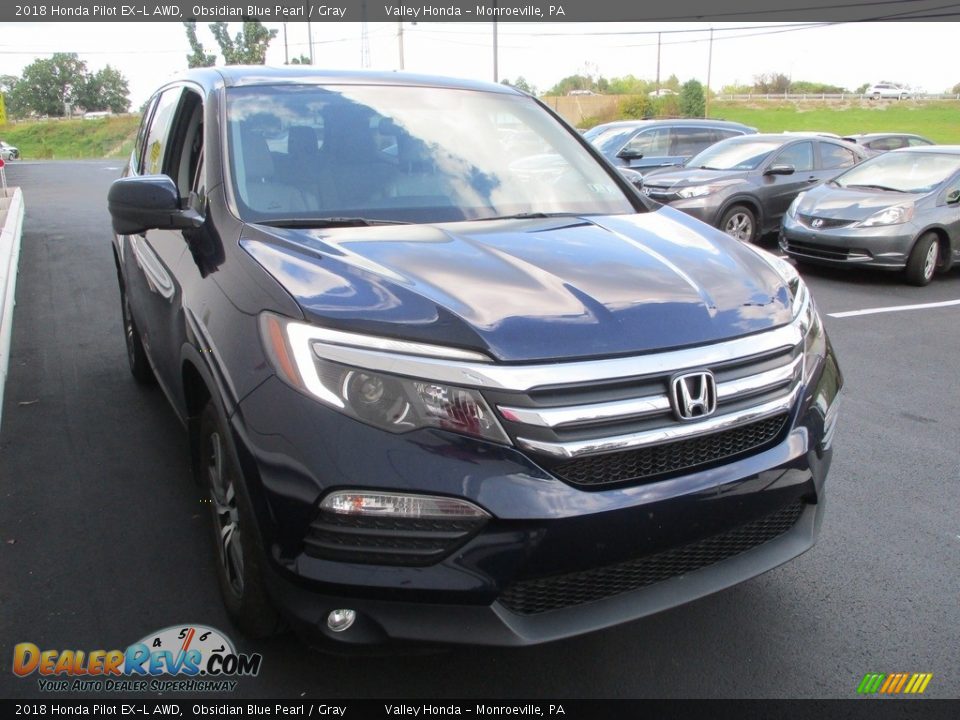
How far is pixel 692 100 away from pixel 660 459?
65486 millimetres

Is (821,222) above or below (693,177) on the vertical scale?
below

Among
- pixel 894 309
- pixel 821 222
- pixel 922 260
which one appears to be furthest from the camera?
pixel 821 222

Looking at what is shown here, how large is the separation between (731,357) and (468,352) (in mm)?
749

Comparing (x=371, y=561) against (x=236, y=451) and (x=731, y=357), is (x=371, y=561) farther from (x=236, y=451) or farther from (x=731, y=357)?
(x=731, y=357)

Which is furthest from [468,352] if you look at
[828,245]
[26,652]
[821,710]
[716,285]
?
[828,245]

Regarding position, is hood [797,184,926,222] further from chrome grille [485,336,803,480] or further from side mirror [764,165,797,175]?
chrome grille [485,336,803,480]

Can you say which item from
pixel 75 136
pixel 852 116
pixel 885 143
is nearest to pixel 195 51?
pixel 75 136

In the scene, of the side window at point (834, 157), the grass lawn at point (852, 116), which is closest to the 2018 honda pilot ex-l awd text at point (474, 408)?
the side window at point (834, 157)

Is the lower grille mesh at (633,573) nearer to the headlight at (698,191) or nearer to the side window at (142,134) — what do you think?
the side window at (142,134)

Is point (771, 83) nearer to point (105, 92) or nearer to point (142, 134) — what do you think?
point (105, 92)

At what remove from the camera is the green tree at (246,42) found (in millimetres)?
61503

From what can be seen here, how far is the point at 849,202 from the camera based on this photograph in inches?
365

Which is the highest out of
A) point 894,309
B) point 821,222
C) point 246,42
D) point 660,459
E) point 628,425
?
point 246,42

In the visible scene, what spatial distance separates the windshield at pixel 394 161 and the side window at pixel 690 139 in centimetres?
1143
